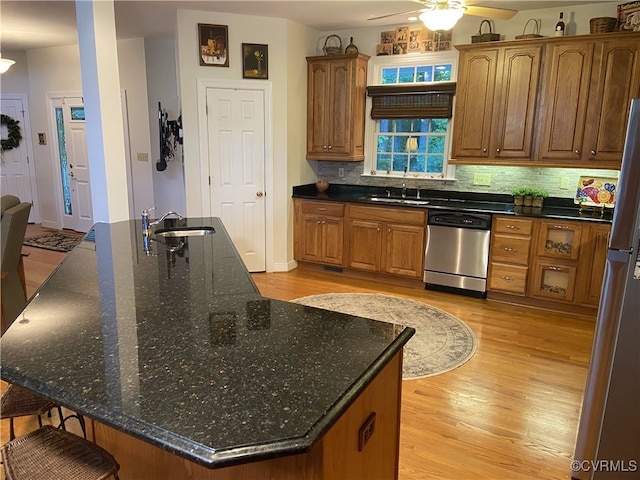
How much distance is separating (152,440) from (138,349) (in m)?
0.42

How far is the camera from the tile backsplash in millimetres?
4406

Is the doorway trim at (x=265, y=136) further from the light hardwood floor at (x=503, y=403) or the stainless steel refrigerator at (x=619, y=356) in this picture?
the stainless steel refrigerator at (x=619, y=356)

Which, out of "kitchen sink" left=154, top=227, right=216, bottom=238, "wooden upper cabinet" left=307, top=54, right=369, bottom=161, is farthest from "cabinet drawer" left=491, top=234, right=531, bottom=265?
"kitchen sink" left=154, top=227, right=216, bottom=238

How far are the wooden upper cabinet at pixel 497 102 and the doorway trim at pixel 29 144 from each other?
667cm

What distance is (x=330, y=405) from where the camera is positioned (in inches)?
42.8

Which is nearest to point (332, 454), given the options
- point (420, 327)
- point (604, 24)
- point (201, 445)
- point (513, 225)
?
point (201, 445)

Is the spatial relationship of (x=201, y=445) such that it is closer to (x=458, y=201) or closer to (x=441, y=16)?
(x=441, y=16)

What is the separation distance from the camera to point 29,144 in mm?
7539

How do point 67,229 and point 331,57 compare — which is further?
point 67,229

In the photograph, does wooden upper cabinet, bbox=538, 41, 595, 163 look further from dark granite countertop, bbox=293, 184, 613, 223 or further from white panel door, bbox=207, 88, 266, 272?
white panel door, bbox=207, 88, 266, 272

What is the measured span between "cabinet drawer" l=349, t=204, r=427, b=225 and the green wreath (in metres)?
5.89

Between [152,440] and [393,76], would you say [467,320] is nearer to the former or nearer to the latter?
[393,76]

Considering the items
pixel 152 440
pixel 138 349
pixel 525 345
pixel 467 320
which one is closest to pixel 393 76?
pixel 467 320

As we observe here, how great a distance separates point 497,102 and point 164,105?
3.95 meters
